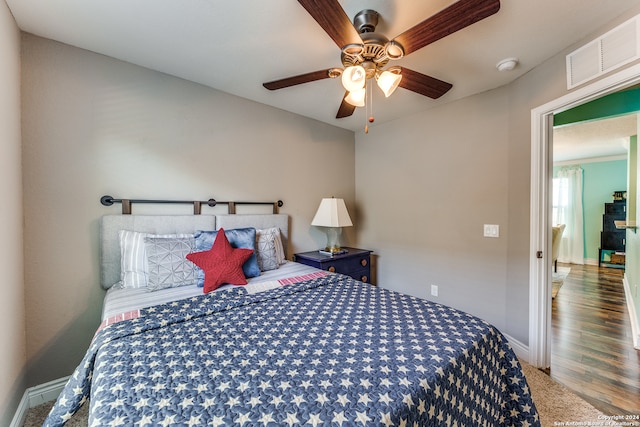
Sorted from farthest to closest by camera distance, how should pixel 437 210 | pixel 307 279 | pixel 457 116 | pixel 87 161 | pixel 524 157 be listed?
1. pixel 437 210
2. pixel 457 116
3. pixel 524 157
4. pixel 307 279
5. pixel 87 161

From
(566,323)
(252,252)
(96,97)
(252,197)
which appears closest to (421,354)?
(252,252)

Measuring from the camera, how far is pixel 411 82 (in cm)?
175

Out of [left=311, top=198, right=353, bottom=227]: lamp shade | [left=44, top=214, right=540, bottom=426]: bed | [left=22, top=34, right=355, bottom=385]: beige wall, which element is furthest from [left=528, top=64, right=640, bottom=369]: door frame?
[left=22, top=34, right=355, bottom=385]: beige wall

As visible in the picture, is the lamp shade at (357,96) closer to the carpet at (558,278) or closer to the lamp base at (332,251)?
the lamp base at (332,251)

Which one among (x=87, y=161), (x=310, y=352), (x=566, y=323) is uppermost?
(x=87, y=161)

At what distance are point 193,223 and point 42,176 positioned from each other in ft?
3.14

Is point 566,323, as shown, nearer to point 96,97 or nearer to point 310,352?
point 310,352

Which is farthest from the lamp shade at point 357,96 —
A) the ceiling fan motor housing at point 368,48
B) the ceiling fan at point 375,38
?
the ceiling fan motor housing at point 368,48

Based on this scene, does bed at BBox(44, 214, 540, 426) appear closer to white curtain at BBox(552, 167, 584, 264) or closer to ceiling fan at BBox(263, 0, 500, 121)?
ceiling fan at BBox(263, 0, 500, 121)

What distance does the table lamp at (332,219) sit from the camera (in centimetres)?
292

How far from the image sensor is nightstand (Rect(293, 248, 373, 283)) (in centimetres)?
279

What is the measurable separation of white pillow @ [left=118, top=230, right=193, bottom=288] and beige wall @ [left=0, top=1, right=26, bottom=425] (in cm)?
50

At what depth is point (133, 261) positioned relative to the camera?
183 cm

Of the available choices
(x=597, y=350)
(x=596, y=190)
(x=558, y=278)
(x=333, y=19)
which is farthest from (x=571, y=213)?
(x=333, y=19)
